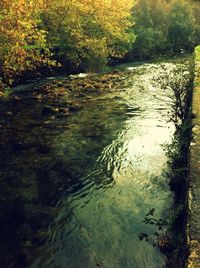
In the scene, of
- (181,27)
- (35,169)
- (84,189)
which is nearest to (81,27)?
(35,169)

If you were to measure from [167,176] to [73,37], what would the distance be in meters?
24.9

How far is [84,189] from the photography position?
1295cm

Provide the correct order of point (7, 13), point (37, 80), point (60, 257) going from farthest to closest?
point (37, 80)
point (7, 13)
point (60, 257)

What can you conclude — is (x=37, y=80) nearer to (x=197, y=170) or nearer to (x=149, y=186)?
(x=149, y=186)

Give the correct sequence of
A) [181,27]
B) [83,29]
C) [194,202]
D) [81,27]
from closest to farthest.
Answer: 1. [194,202]
2. [81,27]
3. [83,29]
4. [181,27]

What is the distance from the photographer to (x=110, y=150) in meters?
16.6

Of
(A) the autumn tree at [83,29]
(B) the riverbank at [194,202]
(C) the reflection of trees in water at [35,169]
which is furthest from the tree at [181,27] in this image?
(B) the riverbank at [194,202]

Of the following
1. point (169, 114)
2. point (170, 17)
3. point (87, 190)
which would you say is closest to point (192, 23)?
point (170, 17)

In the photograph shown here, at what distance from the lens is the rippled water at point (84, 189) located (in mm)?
9547

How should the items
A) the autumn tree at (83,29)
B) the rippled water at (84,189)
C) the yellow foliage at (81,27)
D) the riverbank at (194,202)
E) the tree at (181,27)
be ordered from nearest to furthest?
the riverbank at (194,202)
the rippled water at (84,189)
the yellow foliage at (81,27)
the autumn tree at (83,29)
the tree at (181,27)

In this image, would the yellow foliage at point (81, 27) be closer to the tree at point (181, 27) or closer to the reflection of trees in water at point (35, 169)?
the reflection of trees in water at point (35, 169)

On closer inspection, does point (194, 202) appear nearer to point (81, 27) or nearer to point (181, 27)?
point (81, 27)

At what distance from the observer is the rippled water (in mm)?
9547

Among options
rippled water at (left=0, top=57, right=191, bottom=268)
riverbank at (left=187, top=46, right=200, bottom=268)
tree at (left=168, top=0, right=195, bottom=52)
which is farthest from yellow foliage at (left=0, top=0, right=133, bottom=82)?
tree at (left=168, top=0, right=195, bottom=52)
